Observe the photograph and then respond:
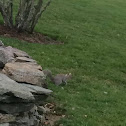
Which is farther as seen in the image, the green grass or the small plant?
the small plant

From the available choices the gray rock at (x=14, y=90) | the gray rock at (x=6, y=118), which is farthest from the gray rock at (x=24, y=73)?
the gray rock at (x=6, y=118)

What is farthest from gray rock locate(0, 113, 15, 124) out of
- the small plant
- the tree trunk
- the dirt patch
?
the tree trunk

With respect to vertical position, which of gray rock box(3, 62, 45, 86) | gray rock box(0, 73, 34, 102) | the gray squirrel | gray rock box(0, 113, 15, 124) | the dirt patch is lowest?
the dirt patch

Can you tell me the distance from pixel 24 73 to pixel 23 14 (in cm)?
771

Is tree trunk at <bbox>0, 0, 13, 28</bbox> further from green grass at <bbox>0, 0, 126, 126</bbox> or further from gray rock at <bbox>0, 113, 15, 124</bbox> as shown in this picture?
gray rock at <bbox>0, 113, 15, 124</bbox>

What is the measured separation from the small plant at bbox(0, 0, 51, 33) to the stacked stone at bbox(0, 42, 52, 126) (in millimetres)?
6337

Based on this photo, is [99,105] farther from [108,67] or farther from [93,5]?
[93,5]

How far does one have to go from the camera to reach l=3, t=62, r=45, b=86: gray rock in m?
7.27

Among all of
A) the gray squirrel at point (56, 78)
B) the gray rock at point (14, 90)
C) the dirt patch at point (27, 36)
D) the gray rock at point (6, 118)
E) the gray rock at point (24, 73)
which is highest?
the gray rock at point (14, 90)

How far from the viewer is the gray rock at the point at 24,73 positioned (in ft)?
23.8

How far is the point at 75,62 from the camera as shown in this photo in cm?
1241

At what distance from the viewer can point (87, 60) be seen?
12867mm

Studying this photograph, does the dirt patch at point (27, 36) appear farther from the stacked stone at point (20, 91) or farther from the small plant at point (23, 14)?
the stacked stone at point (20, 91)

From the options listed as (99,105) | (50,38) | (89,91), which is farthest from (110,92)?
(50,38)
